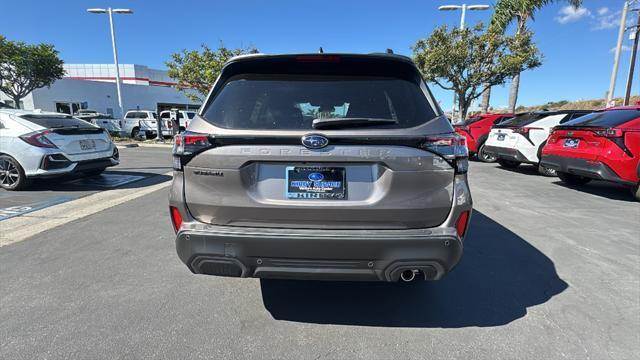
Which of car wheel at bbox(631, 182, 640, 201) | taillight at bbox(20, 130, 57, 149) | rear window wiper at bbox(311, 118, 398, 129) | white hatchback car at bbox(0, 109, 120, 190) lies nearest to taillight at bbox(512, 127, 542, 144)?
car wheel at bbox(631, 182, 640, 201)

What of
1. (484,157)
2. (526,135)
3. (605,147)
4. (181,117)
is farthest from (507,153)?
(181,117)

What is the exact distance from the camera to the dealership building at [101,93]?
30625 mm

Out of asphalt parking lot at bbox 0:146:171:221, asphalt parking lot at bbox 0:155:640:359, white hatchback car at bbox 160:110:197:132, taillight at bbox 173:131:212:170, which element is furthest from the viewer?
white hatchback car at bbox 160:110:197:132

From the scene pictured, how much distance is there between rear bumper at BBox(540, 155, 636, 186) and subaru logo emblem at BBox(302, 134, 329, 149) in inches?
245

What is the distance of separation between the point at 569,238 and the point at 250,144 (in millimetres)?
4294

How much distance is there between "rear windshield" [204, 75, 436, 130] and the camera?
2.21 m

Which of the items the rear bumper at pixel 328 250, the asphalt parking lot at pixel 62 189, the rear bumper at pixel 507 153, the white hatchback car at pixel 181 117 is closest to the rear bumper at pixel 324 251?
the rear bumper at pixel 328 250

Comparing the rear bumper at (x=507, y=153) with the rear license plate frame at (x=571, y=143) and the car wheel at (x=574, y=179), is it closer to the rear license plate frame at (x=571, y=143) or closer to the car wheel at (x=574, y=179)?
the car wheel at (x=574, y=179)

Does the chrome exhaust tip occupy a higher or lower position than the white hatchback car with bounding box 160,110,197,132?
lower

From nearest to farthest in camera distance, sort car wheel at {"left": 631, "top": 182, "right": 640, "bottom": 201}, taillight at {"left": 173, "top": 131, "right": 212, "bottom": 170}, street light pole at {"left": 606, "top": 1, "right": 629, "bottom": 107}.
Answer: taillight at {"left": 173, "top": 131, "right": 212, "bottom": 170} → car wheel at {"left": 631, "top": 182, "right": 640, "bottom": 201} → street light pole at {"left": 606, "top": 1, "right": 629, "bottom": 107}

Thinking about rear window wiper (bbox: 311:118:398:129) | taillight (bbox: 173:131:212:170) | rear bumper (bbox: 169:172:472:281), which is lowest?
rear bumper (bbox: 169:172:472:281)

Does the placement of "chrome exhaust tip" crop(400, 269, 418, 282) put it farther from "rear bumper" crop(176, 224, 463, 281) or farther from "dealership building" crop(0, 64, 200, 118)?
"dealership building" crop(0, 64, 200, 118)

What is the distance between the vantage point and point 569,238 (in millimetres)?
4293

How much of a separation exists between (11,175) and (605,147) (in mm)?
10775
